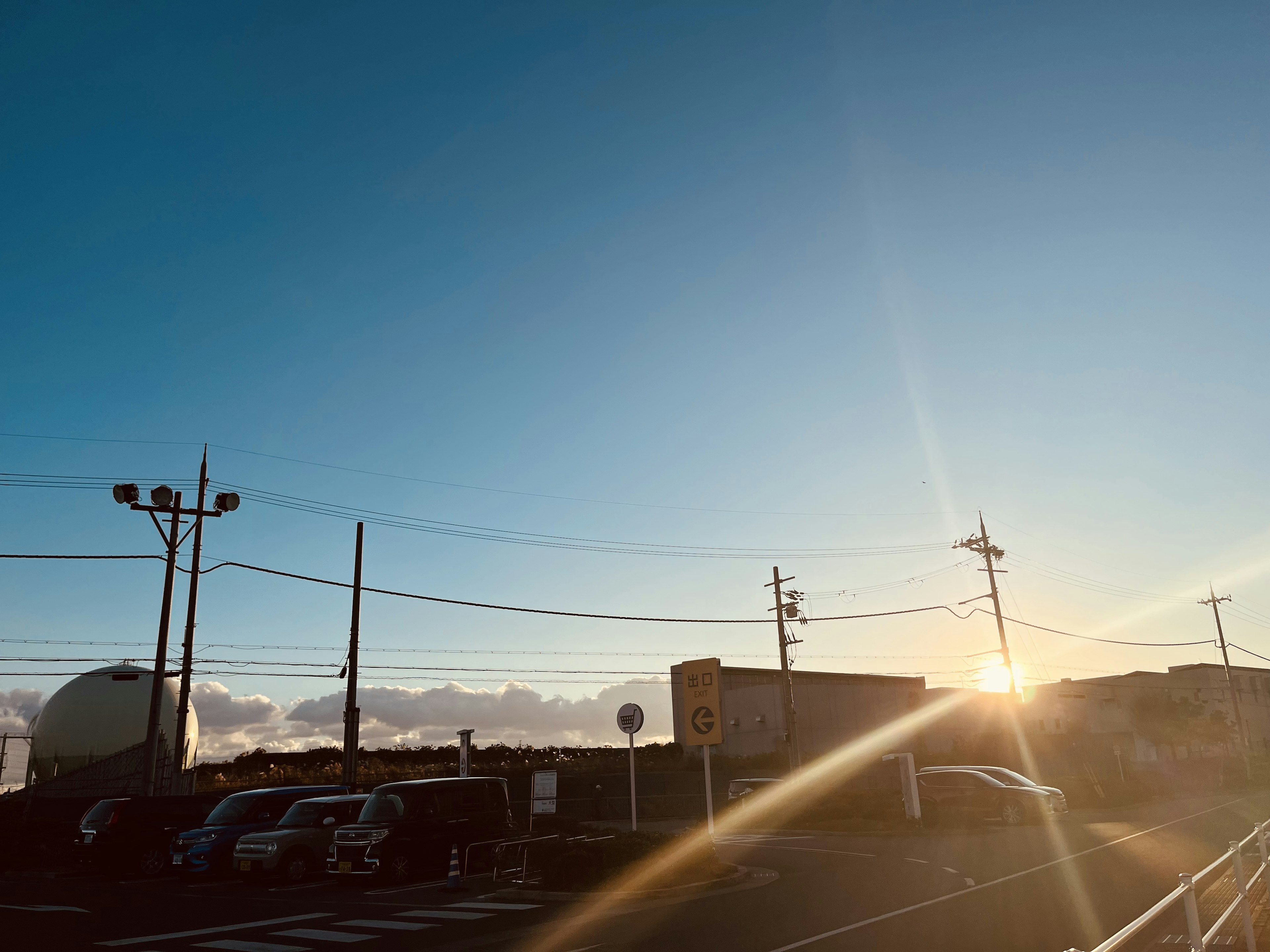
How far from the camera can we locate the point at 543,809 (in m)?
20.0

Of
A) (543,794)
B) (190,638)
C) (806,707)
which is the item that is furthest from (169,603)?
(806,707)

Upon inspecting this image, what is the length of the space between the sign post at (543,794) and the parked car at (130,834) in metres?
8.41

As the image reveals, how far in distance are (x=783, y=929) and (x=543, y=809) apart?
10.5 m

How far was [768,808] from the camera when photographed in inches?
1235

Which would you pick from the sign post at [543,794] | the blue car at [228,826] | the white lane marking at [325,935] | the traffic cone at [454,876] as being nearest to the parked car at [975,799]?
the sign post at [543,794]

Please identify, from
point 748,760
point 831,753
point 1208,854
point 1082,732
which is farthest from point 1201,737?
point 1208,854

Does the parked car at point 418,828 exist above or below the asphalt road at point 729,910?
above

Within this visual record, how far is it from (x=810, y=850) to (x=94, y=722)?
38945 millimetres

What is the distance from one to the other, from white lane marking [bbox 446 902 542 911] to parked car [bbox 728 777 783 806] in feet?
68.7

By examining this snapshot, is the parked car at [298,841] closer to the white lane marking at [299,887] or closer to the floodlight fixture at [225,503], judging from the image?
the white lane marking at [299,887]

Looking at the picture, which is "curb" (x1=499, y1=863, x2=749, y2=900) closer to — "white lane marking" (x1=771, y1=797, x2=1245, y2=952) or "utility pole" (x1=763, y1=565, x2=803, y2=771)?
"white lane marking" (x1=771, y1=797, x2=1245, y2=952)

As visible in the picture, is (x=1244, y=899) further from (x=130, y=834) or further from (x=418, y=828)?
(x=130, y=834)

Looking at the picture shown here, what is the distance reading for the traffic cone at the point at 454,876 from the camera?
1530cm

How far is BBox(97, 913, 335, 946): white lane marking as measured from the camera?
11.2 metres
